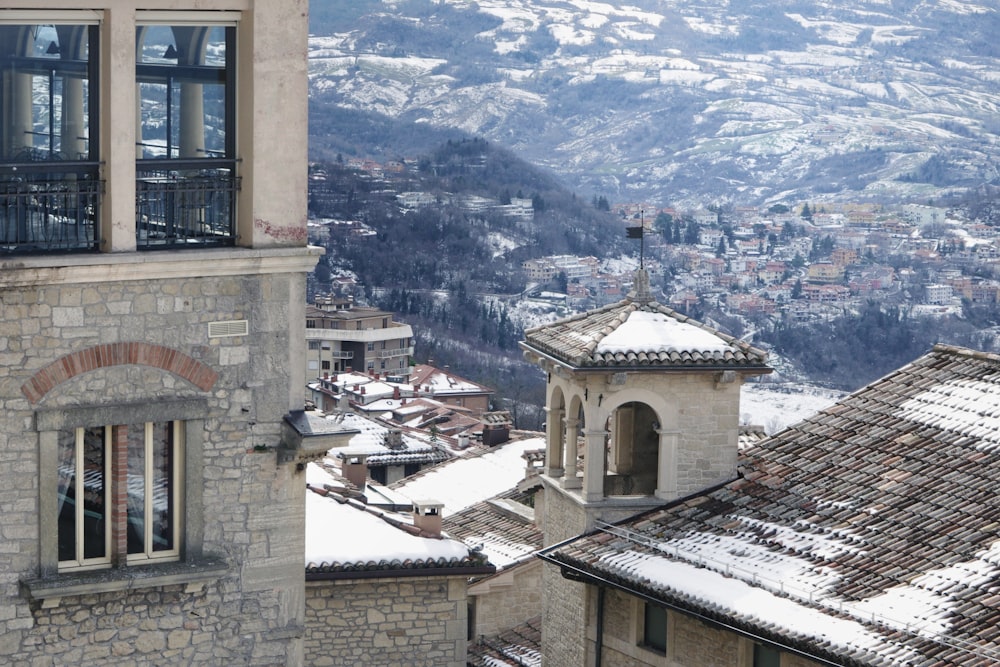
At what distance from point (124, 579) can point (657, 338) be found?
35.4ft

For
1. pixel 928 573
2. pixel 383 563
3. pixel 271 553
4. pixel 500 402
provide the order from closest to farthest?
pixel 271 553
pixel 928 573
pixel 383 563
pixel 500 402

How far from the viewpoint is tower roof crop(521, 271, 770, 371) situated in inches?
Result: 909

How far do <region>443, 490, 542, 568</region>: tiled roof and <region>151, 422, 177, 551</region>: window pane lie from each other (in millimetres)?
14726

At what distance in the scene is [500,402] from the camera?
123 meters

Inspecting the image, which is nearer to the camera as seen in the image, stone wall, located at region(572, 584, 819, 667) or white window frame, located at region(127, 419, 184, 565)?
white window frame, located at region(127, 419, 184, 565)

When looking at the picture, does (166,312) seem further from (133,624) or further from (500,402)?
(500,402)

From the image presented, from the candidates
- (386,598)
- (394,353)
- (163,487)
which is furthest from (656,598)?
(394,353)

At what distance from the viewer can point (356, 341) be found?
13725cm

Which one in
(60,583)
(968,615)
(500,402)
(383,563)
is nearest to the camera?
(60,583)

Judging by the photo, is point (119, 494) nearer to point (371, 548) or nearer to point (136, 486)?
point (136, 486)

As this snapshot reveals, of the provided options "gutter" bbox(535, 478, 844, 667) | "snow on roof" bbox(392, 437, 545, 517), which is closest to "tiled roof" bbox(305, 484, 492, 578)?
"gutter" bbox(535, 478, 844, 667)

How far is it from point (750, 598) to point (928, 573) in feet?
5.81

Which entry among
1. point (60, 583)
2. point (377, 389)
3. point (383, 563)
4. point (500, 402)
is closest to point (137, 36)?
point (60, 583)

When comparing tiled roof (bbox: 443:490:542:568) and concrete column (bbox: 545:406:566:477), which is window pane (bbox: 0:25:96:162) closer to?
concrete column (bbox: 545:406:566:477)
